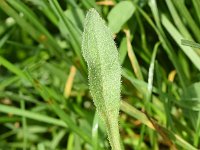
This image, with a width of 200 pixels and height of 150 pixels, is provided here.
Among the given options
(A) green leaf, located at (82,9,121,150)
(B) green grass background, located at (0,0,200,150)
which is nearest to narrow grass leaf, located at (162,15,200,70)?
(B) green grass background, located at (0,0,200,150)

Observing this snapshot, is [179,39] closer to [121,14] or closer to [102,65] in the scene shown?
[121,14]

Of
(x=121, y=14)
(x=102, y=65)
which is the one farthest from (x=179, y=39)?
(x=102, y=65)

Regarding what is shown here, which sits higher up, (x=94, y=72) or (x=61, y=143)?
(x=94, y=72)

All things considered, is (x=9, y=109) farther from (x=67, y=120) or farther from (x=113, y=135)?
(x=113, y=135)

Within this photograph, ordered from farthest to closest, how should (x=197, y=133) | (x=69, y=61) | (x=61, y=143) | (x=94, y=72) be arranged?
1. (x=61, y=143)
2. (x=69, y=61)
3. (x=197, y=133)
4. (x=94, y=72)

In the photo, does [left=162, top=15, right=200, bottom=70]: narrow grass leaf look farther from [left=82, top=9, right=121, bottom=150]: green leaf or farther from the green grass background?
[left=82, top=9, right=121, bottom=150]: green leaf

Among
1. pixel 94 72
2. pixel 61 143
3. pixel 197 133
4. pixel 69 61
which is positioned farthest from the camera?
pixel 61 143

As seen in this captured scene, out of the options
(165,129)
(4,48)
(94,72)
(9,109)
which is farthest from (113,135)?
(4,48)
